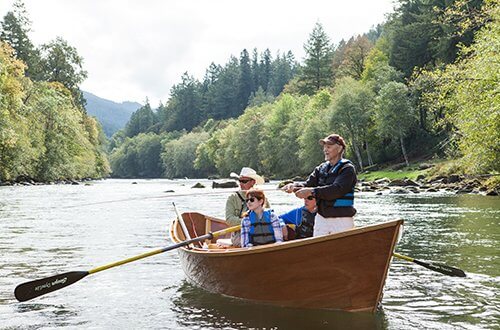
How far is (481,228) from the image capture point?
49.4 feet

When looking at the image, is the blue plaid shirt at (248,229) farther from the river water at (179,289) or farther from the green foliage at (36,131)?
the green foliage at (36,131)

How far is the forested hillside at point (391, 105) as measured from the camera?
2033 centimetres

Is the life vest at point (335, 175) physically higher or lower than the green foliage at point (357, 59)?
lower

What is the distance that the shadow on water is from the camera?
6.82 metres

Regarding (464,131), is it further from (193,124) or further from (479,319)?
(193,124)

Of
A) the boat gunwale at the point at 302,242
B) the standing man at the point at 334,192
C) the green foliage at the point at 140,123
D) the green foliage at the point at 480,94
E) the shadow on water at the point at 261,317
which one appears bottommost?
the shadow on water at the point at 261,317

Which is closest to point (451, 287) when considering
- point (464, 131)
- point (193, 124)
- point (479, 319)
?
point (479, 319)

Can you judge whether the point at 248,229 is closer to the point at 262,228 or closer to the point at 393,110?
the point at 262,228

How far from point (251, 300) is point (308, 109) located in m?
62.4

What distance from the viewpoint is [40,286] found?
7699mm

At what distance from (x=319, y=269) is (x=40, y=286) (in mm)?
3855

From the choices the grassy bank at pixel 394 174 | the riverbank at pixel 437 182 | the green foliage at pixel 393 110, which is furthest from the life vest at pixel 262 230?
the green foliage at pixel 393 110

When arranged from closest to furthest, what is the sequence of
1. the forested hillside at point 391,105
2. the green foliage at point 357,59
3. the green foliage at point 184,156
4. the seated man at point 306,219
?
the seated man at point 306,219, the forested hillside at point 391,105, the green foliage at point 357,59, the green foliage at point 184,156

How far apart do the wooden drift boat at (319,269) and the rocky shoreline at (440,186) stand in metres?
22.9
